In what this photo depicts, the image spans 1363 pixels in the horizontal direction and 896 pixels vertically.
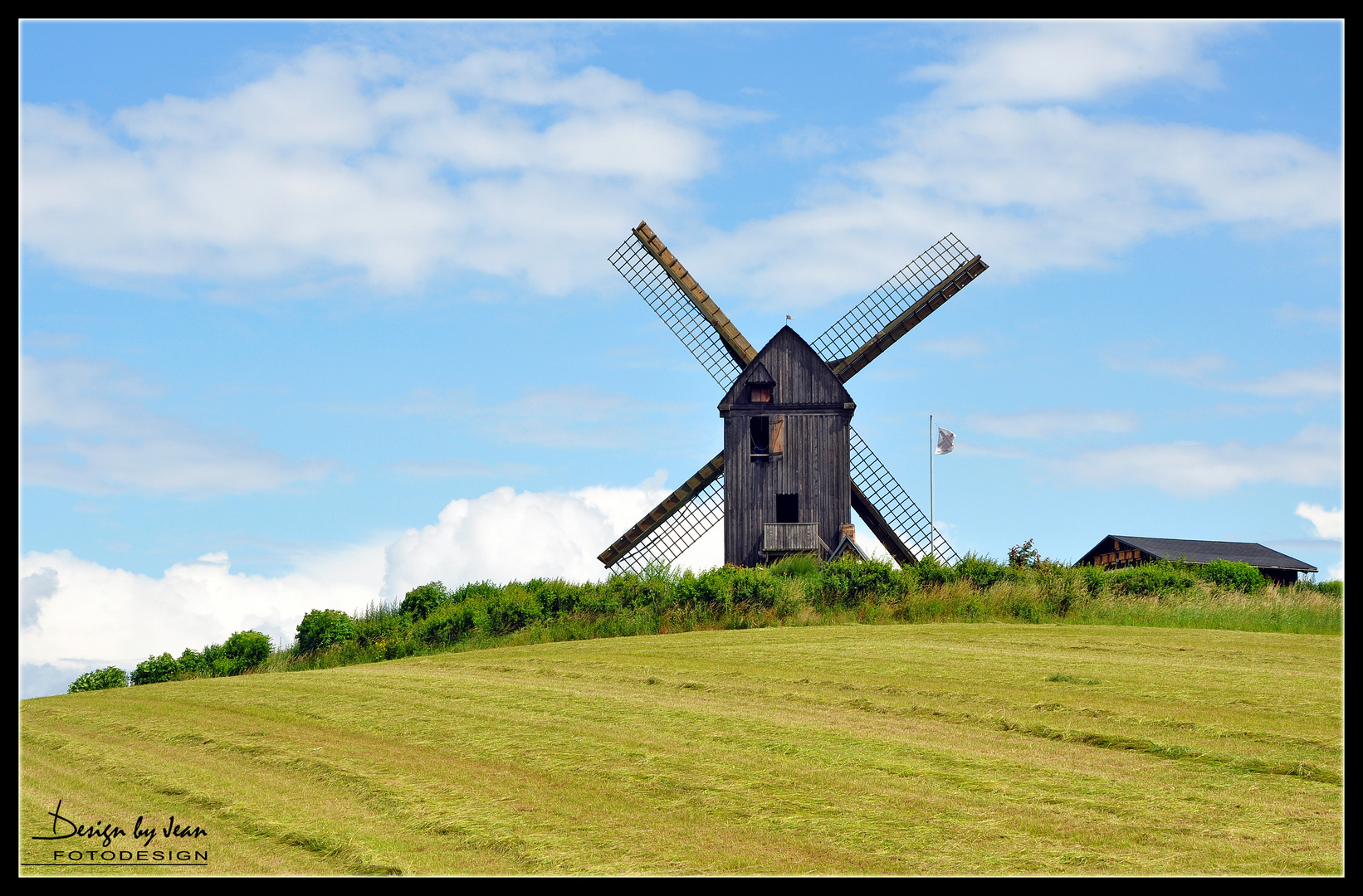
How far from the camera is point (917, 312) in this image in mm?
37281

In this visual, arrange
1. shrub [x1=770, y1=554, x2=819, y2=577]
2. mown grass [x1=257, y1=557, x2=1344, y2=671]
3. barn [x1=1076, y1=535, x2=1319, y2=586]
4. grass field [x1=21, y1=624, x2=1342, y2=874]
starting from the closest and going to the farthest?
grass field [x1=21, y1=624, x2=1342, y2=874]
mown grass [x1=257, y1=557, x2=1344, y2=671]
shrub [x1=770, y1=554, x2=819, y2=577]
barn [x1=1076, y1=535, x2=1319, y2=586]

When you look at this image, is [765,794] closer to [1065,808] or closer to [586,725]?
[1065,808]

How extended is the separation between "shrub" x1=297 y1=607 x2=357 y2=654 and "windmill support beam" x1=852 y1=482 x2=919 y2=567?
15.9 metres

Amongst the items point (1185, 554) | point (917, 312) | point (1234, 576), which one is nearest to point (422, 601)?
point (917, 312)

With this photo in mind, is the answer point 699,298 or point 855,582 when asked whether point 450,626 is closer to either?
point 855,582

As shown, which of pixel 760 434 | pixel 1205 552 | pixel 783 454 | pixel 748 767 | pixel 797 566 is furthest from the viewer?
pixel 1205 552

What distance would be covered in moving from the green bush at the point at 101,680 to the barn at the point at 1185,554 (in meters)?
33.3

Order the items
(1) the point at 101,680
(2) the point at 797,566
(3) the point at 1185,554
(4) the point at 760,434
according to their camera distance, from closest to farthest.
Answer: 1. (1) the point at 101,680
2. (2) the point at 797,566
3. (4) the point at 760,434
4. (3) the point at 1185,554

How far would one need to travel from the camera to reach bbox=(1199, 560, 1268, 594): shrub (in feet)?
101

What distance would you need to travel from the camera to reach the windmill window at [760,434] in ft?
117

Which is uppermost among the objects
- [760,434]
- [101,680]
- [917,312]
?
[917,312]

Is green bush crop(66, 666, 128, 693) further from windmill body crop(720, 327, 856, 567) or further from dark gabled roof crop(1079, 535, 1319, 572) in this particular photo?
dark gabled roof crop(1079, 535, 1319, 572)

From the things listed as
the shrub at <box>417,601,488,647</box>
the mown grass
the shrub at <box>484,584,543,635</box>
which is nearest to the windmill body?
the mown grass

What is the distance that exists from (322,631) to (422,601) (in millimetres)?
2746
